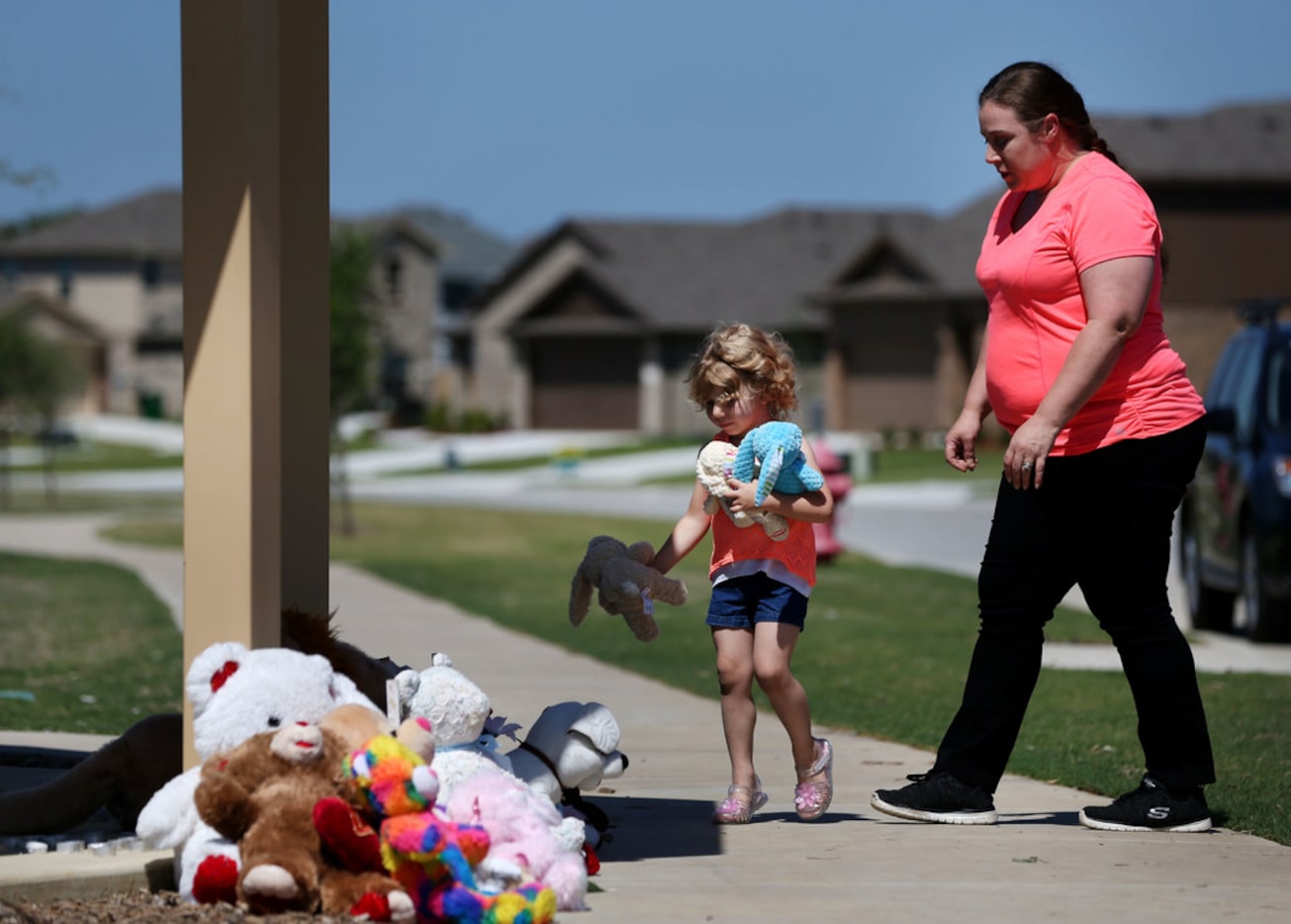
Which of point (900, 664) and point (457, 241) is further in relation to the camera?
point (457, 241)

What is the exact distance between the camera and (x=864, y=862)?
16.9 ft

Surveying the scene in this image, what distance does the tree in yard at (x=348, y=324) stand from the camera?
2995 centimetres

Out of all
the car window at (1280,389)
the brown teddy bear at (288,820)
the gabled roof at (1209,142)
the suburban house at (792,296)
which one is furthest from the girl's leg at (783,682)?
the gabled roof at (1209,142)

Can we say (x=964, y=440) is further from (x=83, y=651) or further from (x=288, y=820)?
(x=83, y=651)

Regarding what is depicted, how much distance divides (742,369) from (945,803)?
57.4 inches

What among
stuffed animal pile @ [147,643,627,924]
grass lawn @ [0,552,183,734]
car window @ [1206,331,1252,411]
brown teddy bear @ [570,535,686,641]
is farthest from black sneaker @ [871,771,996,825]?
car window @ [1206,331,1252,411]

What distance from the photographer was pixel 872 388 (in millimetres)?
55281

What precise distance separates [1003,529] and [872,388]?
164 feet

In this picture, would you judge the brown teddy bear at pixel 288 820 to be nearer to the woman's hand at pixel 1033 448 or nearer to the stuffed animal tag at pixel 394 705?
the stuffed animal tag at pixel 394 705

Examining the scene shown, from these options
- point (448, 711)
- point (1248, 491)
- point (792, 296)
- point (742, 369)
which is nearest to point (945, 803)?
point (742, 369)

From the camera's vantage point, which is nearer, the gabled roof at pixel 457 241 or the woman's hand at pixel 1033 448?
the woman's hand at pixel 1033 448

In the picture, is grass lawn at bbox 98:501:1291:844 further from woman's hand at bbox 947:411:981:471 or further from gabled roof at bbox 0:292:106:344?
gabled roof at bbox 0:292:106:344

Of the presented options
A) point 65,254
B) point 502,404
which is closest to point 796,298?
point 502,404

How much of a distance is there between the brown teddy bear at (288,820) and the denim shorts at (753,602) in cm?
169
